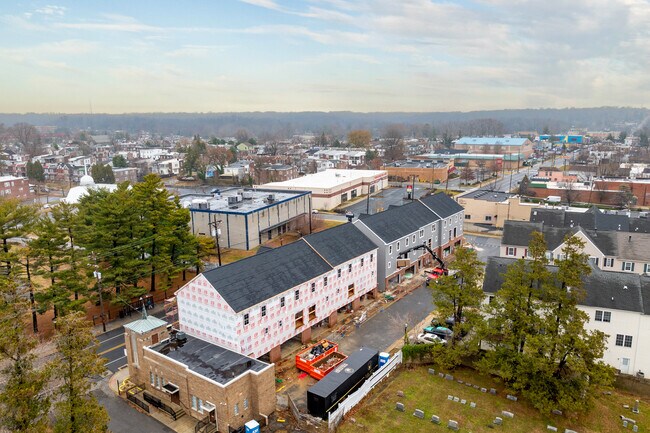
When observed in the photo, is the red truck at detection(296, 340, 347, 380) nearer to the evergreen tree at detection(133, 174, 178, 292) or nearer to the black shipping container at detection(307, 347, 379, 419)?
the black shipping container at detection(307, 347, 379, 419)

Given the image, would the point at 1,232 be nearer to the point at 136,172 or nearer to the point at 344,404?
the point at 344,404

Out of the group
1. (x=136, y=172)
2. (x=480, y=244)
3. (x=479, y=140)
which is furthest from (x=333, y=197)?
(x=479, y=140)

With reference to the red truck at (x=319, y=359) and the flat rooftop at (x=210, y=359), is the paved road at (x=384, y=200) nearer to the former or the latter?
the red truck at (x=319, y=359)

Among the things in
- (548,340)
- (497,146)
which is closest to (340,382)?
(548,340)

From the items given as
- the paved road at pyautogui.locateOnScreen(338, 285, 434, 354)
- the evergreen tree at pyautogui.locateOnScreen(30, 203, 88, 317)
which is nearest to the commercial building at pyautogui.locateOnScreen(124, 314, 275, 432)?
the evergreen tree at pyautogui.locateOnScreen(30, 203, 88, 317)

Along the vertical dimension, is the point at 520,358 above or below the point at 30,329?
above
